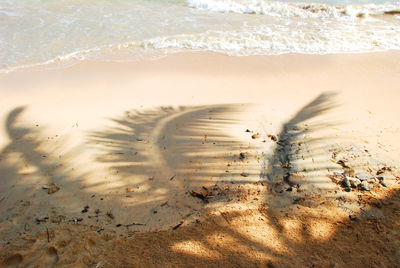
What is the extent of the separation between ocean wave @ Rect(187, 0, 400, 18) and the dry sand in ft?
17.1

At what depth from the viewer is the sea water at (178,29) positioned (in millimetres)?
6941

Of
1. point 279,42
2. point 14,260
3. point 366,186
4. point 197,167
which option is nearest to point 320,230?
point 366,186

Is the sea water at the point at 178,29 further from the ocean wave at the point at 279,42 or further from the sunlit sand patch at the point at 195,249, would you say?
the sunlit sand patch at the point at 195,249

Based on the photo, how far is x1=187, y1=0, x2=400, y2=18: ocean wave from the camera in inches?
401

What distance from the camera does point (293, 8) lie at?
10.5 m

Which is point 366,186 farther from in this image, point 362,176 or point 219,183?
point 219,183

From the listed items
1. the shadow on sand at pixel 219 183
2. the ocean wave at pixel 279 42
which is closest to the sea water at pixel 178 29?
the ocean wave at pixel 279 42

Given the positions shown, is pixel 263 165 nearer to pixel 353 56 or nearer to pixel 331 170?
pixel 331 170

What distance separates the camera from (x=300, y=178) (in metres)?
3.14

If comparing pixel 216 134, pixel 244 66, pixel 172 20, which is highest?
pixel 172 20

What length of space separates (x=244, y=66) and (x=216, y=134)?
116 inches

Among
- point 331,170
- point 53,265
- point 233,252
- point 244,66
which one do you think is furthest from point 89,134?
point 244,66

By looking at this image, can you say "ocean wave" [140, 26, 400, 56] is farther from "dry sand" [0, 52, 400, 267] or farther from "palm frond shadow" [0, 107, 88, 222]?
"palm frond shadow" [0, 107, 88, 222]

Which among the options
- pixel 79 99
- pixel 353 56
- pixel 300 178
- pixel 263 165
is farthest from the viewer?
pixel 353 56
